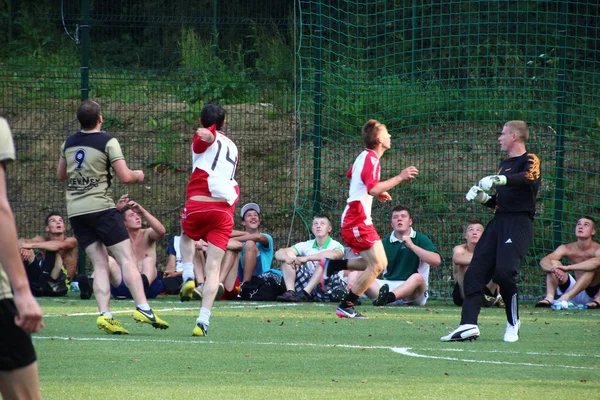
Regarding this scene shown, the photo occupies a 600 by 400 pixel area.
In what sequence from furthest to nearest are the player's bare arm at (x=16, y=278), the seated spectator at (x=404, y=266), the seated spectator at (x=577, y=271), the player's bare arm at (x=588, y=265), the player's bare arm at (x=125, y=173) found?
the seated spectator at (x=404, y=266) < the seated spectator at (x=577, y=271) < the player's bare arm at (x=588, y=265) < the player's bare arm at (x=125, y=173) < the player's bare arm at (x=16, y=278)

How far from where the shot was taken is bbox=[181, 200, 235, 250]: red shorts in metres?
9.11

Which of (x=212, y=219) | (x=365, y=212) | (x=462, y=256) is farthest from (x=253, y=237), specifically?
(x=212, y=219)

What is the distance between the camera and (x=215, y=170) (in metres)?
9.08

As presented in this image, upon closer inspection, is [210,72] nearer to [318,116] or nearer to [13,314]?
[318,116]

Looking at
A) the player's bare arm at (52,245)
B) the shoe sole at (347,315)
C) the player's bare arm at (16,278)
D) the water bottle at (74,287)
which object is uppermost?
the player's bare arm at (16,278)

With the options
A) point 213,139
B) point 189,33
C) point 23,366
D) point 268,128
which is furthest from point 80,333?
point 189,33

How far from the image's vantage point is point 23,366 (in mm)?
3719

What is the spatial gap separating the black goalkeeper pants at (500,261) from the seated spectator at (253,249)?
5466mm

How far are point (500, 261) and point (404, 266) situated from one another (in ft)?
15.4

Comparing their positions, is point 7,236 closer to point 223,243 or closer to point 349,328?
point 223,243

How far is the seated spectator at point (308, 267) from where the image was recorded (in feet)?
44.7

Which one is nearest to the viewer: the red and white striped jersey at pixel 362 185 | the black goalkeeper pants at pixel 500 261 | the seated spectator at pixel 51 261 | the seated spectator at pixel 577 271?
the black goalkeeper pants at pixel 500 261

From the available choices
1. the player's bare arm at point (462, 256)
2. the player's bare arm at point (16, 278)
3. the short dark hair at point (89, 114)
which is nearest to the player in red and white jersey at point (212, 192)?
the short dark hair at point (89, 114)

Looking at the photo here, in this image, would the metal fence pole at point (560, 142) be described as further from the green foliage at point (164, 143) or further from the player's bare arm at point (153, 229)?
the green foliage at point (164, 143)
